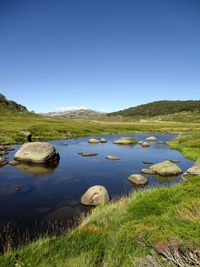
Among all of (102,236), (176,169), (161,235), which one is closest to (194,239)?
(161,235)

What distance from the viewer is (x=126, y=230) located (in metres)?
12.0

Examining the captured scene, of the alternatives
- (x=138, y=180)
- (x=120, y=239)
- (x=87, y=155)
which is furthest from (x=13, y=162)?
(x=120, y=239)

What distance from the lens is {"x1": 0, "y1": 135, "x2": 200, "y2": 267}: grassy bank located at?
372 inches

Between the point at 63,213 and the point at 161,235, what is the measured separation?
9.86 meters

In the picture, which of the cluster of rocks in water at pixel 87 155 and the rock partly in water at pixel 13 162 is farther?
the rock partly in water at pixel 13 162

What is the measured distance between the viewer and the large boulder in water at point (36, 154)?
38.3 metres

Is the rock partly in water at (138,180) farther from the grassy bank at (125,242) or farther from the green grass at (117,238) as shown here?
the grassy bank at (125,242)

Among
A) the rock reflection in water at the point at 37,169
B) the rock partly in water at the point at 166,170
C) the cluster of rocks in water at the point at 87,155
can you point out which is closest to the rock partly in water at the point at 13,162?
the cluster of rocks in water at the point at 87,155

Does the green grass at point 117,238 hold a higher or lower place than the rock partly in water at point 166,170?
higher

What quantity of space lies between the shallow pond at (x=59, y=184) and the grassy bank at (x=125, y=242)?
15.4 ft

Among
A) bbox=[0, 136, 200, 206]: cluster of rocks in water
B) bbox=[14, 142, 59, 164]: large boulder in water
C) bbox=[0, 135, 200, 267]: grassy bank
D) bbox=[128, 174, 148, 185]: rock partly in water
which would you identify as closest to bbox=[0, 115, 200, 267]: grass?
bbox=[0, 135, 200, 267]: grassy bank

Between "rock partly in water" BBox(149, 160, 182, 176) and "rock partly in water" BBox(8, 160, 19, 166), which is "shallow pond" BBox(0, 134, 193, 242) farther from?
"rock partly in water" BBox(149, 160, 182, 176)

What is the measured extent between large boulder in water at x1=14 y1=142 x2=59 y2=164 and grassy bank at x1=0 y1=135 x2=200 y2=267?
79.5 feet

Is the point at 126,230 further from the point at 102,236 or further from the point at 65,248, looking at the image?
the point at 65,248
